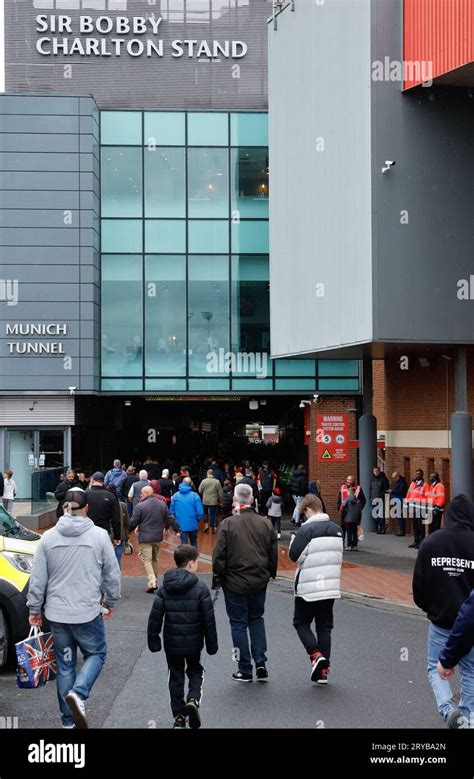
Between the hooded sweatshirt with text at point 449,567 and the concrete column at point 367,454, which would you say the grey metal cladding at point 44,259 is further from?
the hooded sweatshirt with text at point 449,567

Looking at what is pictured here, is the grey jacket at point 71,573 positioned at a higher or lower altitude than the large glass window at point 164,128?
lower

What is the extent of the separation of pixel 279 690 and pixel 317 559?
4.04 feet

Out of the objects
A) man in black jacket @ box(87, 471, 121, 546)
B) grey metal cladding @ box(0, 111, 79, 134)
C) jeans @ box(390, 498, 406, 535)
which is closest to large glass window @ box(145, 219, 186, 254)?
grey metal cladding @ box(0, 111, 79, 134)

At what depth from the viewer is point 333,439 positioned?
101ft

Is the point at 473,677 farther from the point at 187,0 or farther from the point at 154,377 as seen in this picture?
the point at 187,0

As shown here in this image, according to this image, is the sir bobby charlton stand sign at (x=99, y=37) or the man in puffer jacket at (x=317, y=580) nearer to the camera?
the man in puffer jacket at (x=317, y=580)

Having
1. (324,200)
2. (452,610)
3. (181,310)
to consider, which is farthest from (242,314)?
(452,610)

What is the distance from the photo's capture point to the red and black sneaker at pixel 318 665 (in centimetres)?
902

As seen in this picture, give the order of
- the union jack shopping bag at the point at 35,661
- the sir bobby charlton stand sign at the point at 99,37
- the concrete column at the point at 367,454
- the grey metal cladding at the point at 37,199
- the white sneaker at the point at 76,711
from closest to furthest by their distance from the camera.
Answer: the white sneaker at the point at 76,711, the union jack shopping bag at the point at 35,661, the concrete column at the point at 367,454, the grey metal cladding at the point at 37,199, the sir bobby charlton stand sign at the point at 99,37

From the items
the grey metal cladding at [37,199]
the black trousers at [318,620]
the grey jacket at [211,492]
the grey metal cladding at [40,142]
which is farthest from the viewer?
the grey metal cladding at [40,142]

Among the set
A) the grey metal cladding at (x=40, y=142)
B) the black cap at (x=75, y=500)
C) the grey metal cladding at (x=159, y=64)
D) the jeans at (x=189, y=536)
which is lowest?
the jeans at (x=189, y=536)

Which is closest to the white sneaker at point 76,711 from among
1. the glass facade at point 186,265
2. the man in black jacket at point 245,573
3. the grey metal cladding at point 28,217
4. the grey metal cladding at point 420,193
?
the man in black jacket at point 245,573

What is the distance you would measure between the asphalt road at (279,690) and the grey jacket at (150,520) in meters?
2.75

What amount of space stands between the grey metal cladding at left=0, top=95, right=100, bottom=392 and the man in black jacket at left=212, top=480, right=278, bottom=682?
23.0 m
